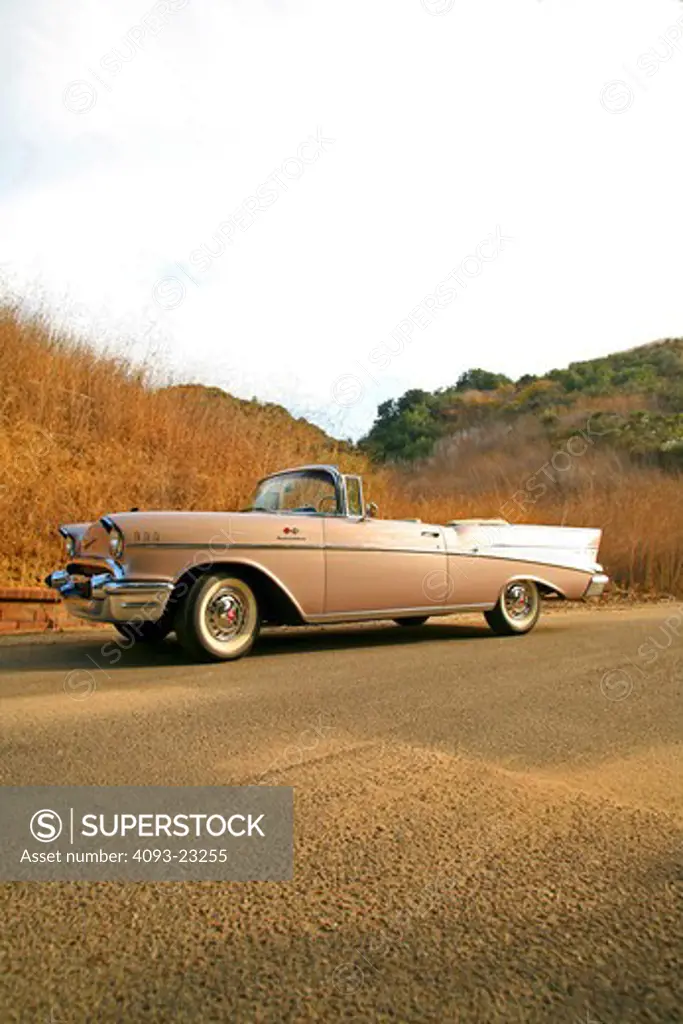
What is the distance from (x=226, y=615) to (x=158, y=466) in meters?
5.82

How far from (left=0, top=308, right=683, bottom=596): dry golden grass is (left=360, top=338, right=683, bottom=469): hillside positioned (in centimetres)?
859

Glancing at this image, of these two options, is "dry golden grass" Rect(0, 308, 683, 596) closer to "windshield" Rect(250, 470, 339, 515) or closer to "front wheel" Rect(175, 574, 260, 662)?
"windshield" Rect(250, 470, 339, 515)

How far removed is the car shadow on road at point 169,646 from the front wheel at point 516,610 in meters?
0.17

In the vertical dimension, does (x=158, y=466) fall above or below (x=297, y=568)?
above

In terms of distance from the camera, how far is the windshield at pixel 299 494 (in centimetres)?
676

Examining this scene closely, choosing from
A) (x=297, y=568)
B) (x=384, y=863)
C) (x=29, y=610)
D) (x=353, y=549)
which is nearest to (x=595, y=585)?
(x=353, y=549)

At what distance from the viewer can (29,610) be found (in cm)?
746

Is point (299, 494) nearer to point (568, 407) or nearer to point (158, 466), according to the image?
point (158, 466)

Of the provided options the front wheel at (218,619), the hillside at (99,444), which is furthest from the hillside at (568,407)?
the front wheel at (218,619)

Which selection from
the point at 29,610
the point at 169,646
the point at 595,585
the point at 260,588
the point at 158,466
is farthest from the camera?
the point at 158,466

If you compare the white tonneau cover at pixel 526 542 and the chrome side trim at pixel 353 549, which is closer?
the chrome side trim at pixel 353 549

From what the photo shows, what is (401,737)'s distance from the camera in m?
3.56

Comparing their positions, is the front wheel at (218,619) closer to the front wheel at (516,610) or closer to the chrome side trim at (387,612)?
the chrome side trim at (387,612)

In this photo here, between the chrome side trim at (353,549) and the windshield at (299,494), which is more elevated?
the windshield at (299,494)
